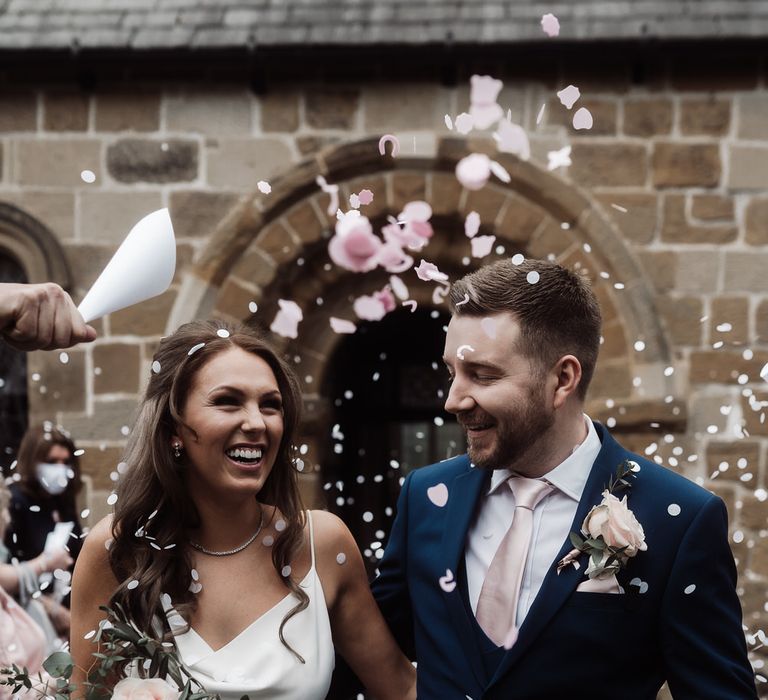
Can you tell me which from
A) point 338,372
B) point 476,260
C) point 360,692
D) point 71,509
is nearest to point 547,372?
point 360,692

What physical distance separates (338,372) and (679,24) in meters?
2.76

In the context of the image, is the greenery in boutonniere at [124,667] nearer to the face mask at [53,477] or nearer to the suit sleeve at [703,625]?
the suit sleeve at [703,625]

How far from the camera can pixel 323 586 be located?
2.41 m

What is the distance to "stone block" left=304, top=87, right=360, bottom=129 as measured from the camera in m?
5.16

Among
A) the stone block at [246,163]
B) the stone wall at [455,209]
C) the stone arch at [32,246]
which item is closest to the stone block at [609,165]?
the stone wall at [455,209]

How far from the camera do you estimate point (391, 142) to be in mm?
4996

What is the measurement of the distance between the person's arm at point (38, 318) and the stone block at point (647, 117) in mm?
3895

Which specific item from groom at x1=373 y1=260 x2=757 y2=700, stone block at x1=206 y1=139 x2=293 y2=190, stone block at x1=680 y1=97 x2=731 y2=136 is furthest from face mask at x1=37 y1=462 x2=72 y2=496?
stone block at x1=680 y1=97 x2=731 y2=136

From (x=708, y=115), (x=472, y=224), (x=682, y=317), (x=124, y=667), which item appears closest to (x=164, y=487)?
(x=124, y=667)

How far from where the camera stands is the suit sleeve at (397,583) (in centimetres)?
235

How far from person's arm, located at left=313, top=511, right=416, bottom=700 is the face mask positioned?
239cm

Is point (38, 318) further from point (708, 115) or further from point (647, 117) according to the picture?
point (708, 115)

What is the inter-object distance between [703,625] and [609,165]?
11.5 ft

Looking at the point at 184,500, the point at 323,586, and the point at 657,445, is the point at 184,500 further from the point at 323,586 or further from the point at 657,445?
the point at 657,445
